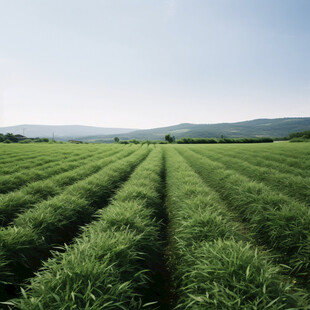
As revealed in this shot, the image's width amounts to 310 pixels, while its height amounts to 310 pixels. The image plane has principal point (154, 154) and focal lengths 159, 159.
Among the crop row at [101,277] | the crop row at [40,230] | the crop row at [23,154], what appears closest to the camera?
the crop row at [101,277]

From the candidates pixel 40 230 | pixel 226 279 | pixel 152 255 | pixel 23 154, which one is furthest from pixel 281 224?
pixel 23 154

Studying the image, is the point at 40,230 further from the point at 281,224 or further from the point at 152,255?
the point at 281,224

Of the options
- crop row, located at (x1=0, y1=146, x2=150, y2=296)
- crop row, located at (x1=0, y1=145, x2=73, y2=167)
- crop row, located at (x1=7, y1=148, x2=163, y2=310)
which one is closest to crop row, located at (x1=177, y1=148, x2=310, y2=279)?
crop row, located at (x1=7, y1=148, x2=163, y2=310)

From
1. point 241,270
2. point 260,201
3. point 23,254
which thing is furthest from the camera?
point 260,201

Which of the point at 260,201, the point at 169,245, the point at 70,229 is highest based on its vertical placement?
the point at 260,201

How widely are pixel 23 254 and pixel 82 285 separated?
2030 mm

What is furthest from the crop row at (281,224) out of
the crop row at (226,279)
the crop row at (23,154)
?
the crop row at (23,154)

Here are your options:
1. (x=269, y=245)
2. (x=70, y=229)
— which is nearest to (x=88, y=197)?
(x=70, y=229)

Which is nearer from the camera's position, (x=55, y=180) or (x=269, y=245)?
(x=269, y=245)

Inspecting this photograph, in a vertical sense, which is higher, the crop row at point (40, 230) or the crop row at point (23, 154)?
the crop row at point (23, 154)

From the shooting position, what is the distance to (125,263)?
264 cm

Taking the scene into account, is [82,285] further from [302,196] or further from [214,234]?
[302,196]

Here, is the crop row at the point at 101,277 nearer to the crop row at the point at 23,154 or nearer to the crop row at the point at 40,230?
the crop row at the point at 40,230

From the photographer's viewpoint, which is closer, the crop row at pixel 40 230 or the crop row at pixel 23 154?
the crop row at pixel 40 230
